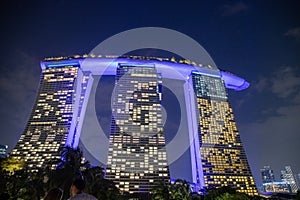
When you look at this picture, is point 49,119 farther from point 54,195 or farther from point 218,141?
point 54,195

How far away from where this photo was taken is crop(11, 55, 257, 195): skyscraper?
3789 inches

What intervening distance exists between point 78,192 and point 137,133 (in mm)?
103622

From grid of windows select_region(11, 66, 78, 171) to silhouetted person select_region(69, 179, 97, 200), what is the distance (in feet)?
290

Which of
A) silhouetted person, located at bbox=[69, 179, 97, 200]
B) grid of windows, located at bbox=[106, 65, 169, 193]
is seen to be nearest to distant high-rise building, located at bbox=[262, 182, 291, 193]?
grid of windows, located at bbox=[106, 65, 169, 193]

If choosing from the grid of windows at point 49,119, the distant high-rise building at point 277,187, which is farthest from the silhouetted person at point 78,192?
the distant high-rise building at point 277,187

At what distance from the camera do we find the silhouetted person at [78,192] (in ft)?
12.3

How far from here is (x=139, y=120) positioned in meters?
110

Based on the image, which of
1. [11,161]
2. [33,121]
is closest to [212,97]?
[33,121]

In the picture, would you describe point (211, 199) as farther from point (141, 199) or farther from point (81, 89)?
point (81, 89)

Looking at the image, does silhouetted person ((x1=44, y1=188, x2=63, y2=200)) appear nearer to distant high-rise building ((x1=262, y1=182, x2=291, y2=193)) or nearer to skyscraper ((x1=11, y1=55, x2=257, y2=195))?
skyscraper ((x1=11, y1=55, x2=257, y2=195))

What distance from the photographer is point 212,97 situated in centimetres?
12075

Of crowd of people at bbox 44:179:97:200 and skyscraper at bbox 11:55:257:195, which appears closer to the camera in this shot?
crowd of people at bbox 44:179:97:200

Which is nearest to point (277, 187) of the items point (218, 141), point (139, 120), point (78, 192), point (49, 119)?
point (218, 141)

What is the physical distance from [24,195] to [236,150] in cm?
10066
